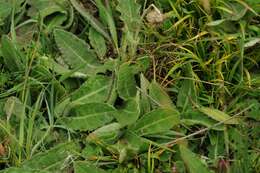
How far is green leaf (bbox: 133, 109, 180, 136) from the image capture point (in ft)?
6.90

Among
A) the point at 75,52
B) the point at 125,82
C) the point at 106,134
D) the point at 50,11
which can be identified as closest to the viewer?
the point at 106,134

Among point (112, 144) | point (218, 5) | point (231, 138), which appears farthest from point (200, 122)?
point (218, 5)

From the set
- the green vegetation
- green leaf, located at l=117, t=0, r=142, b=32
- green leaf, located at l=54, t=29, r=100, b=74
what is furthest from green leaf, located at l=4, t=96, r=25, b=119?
green leaf, located at l=117, t=0, r=142, b=32

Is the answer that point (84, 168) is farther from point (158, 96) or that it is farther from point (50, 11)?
point (50, 11)

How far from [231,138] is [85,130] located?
21.2 inches

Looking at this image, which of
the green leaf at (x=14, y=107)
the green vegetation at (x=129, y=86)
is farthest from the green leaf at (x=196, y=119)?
the green leaf at (x=14, y=107)

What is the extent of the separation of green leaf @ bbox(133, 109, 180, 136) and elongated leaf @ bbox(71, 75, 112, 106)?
0.60 ft

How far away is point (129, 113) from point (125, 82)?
0.44ft

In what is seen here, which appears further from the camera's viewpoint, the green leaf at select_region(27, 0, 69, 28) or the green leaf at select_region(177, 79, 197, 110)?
the green leaf at select_region(27, 0, 69, 28)

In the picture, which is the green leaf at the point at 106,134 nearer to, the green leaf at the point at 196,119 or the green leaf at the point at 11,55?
the green leaf at the point at 196,119

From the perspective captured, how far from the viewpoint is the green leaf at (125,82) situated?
2223 millimetres

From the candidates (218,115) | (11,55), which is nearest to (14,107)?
(11,55)

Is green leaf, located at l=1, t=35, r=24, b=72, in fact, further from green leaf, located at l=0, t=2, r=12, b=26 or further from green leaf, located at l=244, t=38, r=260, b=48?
green leaf, located at l=244, t=38, r=260, b=48

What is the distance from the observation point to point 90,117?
2.17m
